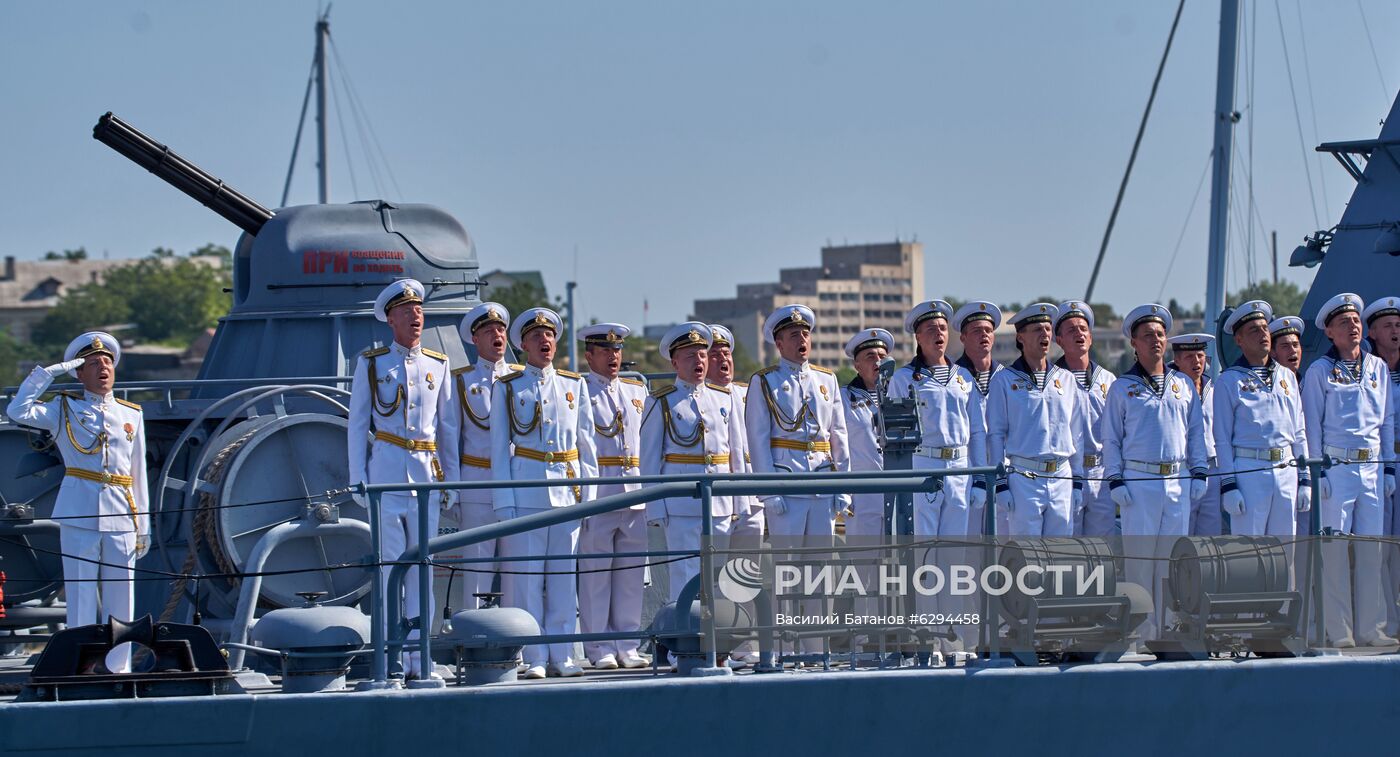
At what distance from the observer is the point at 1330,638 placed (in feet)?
25.5

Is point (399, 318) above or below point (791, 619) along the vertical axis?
above

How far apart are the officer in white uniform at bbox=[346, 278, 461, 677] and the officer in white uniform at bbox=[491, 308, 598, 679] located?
254mm

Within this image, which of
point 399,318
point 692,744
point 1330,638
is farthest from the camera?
point 399,318

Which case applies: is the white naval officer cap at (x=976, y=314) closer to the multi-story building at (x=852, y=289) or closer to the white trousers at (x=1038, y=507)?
the white trousers at (x=1038, y=507)

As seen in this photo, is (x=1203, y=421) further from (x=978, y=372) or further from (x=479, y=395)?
(x=479, y=395)

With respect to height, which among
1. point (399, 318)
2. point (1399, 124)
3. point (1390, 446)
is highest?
point (1399, 124)

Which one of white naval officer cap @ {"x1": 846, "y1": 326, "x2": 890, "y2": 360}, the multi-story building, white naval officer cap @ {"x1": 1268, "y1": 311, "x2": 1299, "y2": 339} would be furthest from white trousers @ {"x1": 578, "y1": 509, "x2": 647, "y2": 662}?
the multi-story building

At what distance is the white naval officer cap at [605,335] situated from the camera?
8.66 metres

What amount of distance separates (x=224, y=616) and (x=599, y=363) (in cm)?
233

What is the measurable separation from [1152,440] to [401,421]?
3.32 metres

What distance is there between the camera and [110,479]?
848 centimetres

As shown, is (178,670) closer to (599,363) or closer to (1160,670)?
(599,363)

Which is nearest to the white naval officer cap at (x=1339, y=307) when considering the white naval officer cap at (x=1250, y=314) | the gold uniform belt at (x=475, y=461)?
the white naval officer cap at (x=1250, y=314)

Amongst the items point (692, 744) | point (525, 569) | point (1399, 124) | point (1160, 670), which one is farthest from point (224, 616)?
point (1399, 124)
